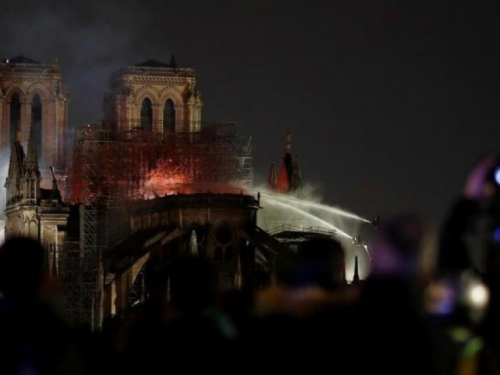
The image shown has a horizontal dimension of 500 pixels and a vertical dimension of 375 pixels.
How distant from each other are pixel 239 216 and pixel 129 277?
6.57 m

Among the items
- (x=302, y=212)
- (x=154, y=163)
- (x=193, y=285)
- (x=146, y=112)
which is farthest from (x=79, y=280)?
(x=193, y=285)

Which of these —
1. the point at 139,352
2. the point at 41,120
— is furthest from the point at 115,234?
the point at 139,352

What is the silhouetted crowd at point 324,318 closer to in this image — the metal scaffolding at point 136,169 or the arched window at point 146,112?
the metal scaffolding at point 136,169

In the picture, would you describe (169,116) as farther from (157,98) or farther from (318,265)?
(318,265)

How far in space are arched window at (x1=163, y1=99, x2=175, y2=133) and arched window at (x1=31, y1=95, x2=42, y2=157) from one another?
7.22 m

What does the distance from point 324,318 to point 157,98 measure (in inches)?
3831

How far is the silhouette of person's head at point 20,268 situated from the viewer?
1338 centimetres

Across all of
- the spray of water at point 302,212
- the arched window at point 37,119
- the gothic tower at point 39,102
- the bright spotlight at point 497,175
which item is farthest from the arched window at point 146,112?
the bright spotlight at point 497,175

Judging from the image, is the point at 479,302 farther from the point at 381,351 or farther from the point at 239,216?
the point at 239,216

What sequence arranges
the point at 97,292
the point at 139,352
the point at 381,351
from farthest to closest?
the point at 97,292 < the point at 139,352 < the point at 381,351

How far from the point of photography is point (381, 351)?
1291 cm

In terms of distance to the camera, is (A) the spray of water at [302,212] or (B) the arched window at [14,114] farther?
(B) the arched window at [14,114]

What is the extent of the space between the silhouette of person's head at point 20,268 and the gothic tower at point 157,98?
312ft

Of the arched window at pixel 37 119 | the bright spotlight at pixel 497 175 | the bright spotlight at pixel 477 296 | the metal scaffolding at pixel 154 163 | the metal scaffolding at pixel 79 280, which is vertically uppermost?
the arched window at pixel 37 119
